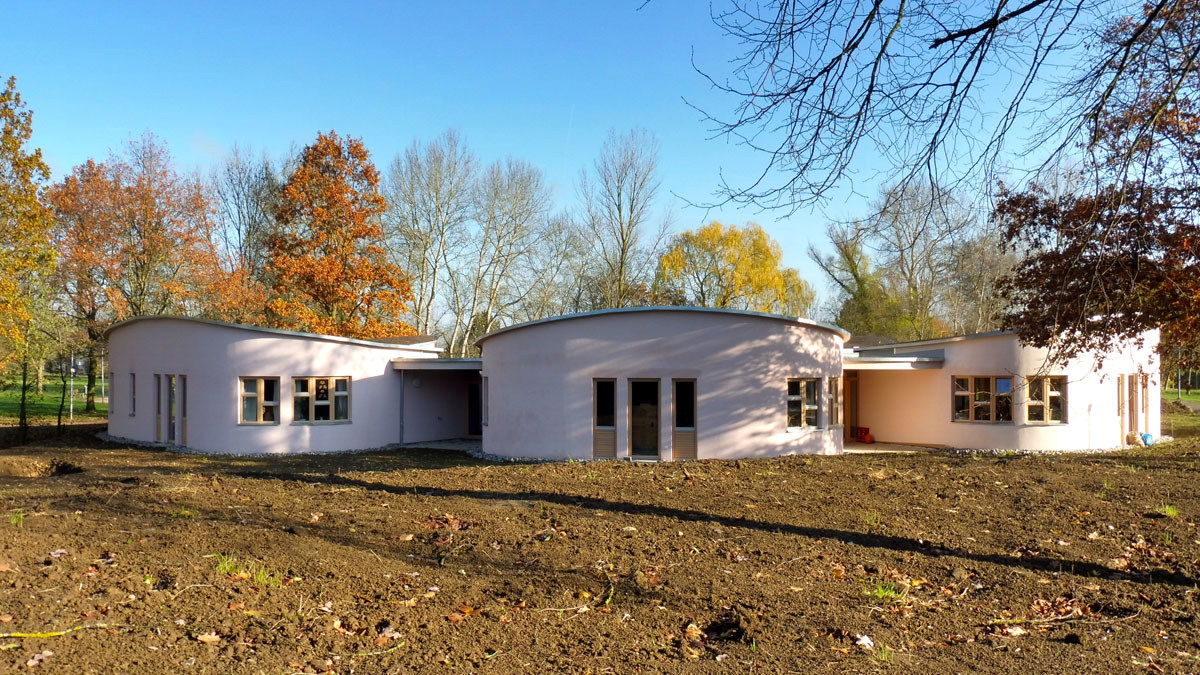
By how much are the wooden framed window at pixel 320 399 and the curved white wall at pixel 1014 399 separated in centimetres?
1302

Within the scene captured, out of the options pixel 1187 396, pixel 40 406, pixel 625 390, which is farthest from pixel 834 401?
pixel 1187 396

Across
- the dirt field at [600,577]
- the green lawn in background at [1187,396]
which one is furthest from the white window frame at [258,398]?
the green lawn in background at [1187,396]

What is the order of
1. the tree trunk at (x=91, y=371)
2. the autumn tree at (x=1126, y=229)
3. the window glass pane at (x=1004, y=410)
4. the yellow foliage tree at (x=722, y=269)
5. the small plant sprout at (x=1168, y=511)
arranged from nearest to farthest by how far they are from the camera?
the autumn tree at (x=1126, y=229), the small plant sprout at (x=1168, y=511), the window glass pane at (x=1004, y=410), the tree trunk at (x=91, y=371), the yellow foliage tree at (x=722, y=269)

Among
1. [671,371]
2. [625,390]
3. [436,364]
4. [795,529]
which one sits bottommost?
[795,529]

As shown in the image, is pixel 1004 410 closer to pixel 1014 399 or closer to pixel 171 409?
pixel 1014 399

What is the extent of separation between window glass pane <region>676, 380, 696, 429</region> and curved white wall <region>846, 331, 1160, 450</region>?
17.1ft

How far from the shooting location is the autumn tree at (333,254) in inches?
1113

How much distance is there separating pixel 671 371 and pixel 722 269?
879 inches

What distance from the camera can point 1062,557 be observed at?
23.6ft

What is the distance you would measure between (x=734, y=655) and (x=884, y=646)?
997 millimetres

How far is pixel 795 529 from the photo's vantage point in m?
8.40

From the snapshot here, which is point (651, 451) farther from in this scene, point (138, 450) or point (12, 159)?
point (12, 159)

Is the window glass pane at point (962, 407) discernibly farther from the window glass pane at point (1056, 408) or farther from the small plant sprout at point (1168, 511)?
the small plant sprout at point (1168, 511)

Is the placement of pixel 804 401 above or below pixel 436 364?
below
